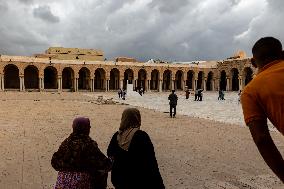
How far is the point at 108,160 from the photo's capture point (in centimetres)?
302

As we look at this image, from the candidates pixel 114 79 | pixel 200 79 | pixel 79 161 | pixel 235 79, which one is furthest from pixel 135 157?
pixel 200 79

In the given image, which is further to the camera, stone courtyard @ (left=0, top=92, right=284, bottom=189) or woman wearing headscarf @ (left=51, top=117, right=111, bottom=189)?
stone courtyard @ (left=0, top=92, right=284, bottom=189)

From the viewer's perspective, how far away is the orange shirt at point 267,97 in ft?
5.32

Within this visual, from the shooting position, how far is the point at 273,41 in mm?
1854

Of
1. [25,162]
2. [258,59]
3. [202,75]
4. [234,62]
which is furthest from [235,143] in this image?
[202,75]

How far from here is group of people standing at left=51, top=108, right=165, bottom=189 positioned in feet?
9.43

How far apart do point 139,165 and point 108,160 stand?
0.31m

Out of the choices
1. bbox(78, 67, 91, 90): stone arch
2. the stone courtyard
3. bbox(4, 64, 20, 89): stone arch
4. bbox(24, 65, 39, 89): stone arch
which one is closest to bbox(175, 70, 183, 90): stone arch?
bbox(78, 67, 91, 90): stone arch

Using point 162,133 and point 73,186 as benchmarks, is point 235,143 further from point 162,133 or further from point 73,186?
point 73,186

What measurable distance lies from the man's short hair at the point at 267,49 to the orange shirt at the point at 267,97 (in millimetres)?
101

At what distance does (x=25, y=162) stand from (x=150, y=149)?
4.57 metres

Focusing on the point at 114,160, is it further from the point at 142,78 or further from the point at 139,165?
the point at 142,78

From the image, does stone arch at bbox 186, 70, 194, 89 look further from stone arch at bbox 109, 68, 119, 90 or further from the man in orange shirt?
the man in orange shirt

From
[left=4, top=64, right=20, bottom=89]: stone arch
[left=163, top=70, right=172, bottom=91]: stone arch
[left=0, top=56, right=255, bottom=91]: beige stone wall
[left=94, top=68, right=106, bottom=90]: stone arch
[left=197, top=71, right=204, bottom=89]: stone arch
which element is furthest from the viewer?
[left=197, top=71, right=204, bottom=89]: stone arch
